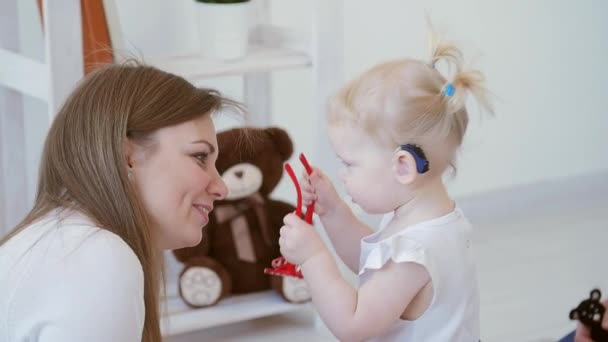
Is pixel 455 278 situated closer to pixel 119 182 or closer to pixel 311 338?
pixel 119 182

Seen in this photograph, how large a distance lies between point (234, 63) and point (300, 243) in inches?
26.1

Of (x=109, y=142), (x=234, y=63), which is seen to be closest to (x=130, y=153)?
(x=109, y=142)

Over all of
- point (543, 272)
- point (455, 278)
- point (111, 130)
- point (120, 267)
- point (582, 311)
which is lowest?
point (543, 272)

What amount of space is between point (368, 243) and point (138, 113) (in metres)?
0.42

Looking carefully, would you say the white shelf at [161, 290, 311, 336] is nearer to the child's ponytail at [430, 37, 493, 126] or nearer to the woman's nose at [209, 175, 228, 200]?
the woman's nose at [209, 175, 228, 200]

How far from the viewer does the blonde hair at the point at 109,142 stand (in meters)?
1.26

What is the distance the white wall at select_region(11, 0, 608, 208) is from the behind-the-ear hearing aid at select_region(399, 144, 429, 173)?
3.60 feet

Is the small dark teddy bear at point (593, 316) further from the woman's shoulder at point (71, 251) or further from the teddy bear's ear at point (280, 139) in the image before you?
the woman's shoulder at point (71, 251)

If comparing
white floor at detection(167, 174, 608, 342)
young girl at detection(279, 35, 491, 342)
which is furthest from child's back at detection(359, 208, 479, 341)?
white floor at detection(167, 174, 608, 342)

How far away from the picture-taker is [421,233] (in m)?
1.44

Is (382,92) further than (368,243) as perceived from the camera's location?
No

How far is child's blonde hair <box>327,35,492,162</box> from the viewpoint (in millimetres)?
1403

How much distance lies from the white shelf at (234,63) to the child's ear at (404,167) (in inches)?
25.2

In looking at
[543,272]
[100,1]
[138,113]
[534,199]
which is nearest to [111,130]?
[138,113]
